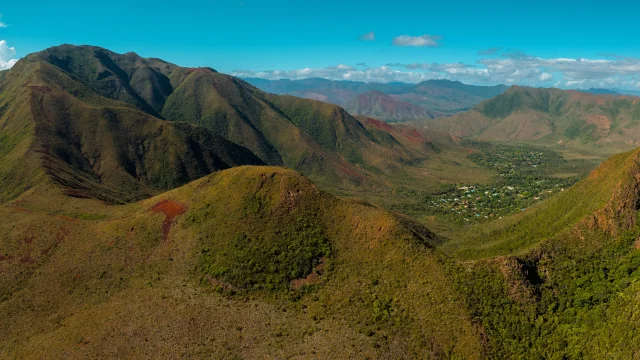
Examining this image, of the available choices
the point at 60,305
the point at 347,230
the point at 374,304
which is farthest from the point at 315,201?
the point at 60,305

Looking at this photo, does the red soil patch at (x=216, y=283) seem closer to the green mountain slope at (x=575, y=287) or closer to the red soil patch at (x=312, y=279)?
the red soil patch at (x=312, y=279)

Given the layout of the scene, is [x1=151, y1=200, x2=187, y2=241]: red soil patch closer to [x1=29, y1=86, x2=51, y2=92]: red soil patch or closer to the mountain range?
the mountain range

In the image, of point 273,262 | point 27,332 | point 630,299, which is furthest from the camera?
point 273,262

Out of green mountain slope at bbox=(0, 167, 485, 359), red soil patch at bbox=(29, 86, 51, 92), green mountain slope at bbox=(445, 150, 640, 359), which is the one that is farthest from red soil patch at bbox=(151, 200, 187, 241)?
red soil patch at bbox=(29, 86, 51, 92)

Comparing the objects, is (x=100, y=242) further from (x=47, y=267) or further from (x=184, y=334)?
(x=184, y=334)

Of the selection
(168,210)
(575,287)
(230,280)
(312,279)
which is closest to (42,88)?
(168,210)

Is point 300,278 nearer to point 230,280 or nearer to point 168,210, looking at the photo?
point 230,280
